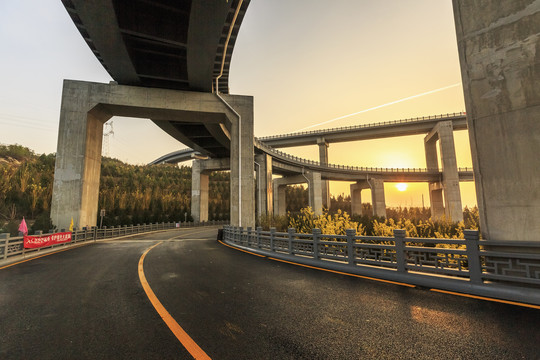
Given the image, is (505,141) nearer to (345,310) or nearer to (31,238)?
(345,310)

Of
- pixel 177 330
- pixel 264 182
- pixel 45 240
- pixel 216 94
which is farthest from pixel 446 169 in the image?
pixel 45 240

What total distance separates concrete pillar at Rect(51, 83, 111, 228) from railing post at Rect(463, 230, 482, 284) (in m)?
24.2

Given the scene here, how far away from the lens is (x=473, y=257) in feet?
18.3

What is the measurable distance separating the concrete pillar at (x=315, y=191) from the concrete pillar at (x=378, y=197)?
53.0 ft

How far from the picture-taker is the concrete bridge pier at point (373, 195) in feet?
192

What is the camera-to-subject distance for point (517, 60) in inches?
219

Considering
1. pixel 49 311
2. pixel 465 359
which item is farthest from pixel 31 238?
pixel 465 359

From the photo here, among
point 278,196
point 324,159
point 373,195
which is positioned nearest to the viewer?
point 278,196

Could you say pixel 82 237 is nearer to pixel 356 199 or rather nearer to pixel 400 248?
pixel 400 248

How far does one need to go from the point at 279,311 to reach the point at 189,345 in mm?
1679

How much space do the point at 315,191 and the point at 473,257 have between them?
4574 cm

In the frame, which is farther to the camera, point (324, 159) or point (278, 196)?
point (324, 159)

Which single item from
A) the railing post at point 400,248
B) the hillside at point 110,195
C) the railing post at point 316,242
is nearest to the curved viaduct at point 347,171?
the hillside at point 110,195

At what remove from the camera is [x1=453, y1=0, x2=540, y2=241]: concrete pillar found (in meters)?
5.35
